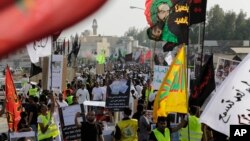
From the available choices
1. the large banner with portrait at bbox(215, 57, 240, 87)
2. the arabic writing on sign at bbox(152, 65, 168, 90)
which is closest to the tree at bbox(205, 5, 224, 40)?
the arabic writing on sign at bbox(152, 65, 168, 90)

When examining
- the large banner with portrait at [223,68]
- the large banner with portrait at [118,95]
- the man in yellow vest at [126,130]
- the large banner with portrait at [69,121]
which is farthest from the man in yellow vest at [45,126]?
the large banner with portrait at [223,68]

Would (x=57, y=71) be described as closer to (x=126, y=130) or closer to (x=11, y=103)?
(x=11, y=103)

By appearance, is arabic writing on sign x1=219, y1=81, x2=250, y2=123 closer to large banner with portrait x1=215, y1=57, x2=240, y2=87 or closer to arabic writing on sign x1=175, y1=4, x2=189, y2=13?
large banner with portrait x1=215, y1=57, x2=240, y2=87

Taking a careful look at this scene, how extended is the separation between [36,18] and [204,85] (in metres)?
7.93

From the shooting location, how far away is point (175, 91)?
8.66 m

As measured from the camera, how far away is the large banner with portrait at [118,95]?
14.2 meters

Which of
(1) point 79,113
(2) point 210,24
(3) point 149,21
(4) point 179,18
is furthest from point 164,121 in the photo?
(2) point 210,24

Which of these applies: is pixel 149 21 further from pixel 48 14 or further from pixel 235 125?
pixel 48 14

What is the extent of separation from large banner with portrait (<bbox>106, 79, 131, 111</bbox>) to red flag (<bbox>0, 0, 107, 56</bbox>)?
12717mm

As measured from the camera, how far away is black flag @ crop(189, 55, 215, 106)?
923cm

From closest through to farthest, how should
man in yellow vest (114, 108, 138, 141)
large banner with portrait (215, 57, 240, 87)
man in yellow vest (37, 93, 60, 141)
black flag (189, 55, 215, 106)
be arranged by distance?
black flag (189, 55, 215, 106)
man in yellow vest (114, 108, 138, 141)
man in yellow vest (37, 93, 60, 141)
large banner with portrait (215, 57, 240, 87)

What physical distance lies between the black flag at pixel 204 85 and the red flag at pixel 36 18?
7.87m

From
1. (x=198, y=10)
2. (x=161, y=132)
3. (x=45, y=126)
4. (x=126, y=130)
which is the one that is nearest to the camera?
(x=161, y=132)

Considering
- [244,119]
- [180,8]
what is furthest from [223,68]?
[244,119]
